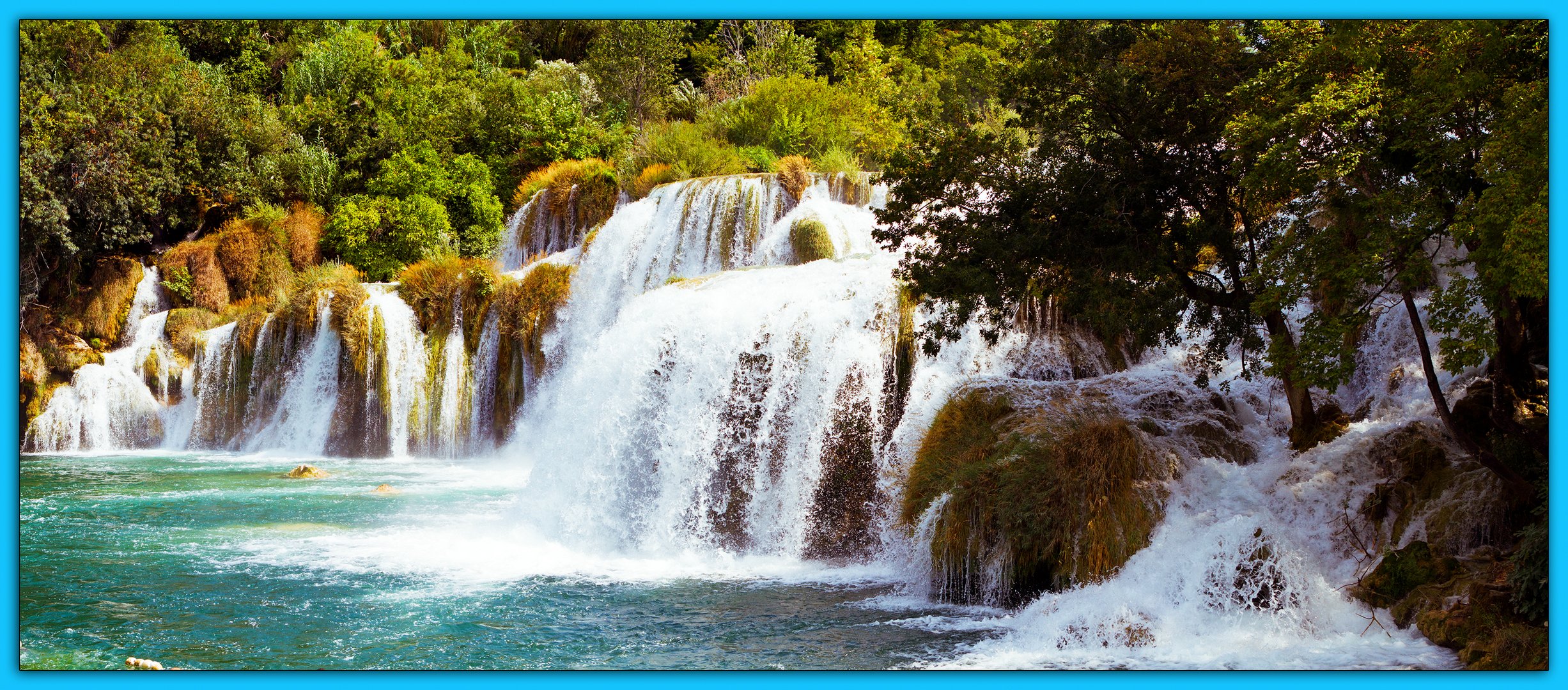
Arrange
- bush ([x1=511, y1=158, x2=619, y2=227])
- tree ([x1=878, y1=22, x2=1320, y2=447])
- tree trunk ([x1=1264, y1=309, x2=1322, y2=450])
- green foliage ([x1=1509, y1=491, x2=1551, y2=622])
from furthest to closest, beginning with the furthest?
bush ([x1=511, y1=158, x2=619, y2=227]), tree trunk ([x1=1264, y1=309, x2=1322, y2=450]), tree ([x1=878, y1=22, x2=1320, y2=447]), green foliage ([x1=1509, y1=491, x2=1551, y2=622])

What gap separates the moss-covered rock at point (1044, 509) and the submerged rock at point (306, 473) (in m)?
9.18

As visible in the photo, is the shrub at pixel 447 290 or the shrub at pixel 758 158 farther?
the shrub at pixel 758 158

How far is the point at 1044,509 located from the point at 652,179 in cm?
1253

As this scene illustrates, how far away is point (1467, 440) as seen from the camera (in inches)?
286

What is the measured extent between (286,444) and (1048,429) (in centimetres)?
1347

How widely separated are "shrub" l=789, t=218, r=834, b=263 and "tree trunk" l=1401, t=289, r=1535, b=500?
27.9ft

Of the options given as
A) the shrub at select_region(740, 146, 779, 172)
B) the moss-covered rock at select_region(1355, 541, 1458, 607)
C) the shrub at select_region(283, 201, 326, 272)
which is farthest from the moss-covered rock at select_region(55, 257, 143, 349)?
the moss-covered rock at select_region(1355, 541, 1458, 607)

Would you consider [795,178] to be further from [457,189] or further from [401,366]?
[457,189]

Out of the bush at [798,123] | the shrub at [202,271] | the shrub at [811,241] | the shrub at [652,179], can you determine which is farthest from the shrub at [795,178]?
the shrub at [202,271]

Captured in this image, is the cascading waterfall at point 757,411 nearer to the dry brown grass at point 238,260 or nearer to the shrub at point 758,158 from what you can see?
the dry brown grass at point 238,260

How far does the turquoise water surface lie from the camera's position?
7.18 metres

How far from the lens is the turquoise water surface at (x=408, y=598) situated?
283 inches

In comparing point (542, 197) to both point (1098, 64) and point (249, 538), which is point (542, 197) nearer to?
point (249, 538)

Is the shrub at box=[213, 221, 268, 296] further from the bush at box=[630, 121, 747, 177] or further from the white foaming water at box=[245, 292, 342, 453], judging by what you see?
the bush at box=[630, 121, 747, 177]
